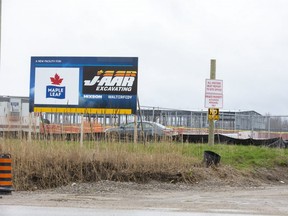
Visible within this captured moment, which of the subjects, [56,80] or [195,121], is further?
[195,121]

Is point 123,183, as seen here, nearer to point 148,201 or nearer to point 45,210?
point 148,201

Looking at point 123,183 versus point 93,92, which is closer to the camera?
point 123,183

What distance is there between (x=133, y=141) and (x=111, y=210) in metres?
7.89

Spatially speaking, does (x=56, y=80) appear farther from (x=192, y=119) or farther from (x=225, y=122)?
(x=225, y=122)

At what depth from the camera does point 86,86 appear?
21.1m

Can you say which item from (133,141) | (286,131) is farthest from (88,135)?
(286,131)

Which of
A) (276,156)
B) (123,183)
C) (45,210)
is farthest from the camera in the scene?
(276,156)

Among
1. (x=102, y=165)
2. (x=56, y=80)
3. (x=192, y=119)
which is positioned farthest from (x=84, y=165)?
(x=192, y=119)

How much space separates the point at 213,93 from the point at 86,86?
5.04 metres

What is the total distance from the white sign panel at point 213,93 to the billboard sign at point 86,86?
282 cm

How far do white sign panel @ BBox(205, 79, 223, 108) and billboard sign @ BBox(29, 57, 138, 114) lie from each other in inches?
111

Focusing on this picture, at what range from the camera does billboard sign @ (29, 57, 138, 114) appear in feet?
68.5

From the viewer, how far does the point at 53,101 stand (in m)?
21.2

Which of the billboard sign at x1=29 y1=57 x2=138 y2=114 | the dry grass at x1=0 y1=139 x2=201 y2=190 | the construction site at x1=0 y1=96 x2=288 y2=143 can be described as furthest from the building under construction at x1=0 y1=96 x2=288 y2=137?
the dry grass at x1=0 y1=139 x2=201 y2=190
